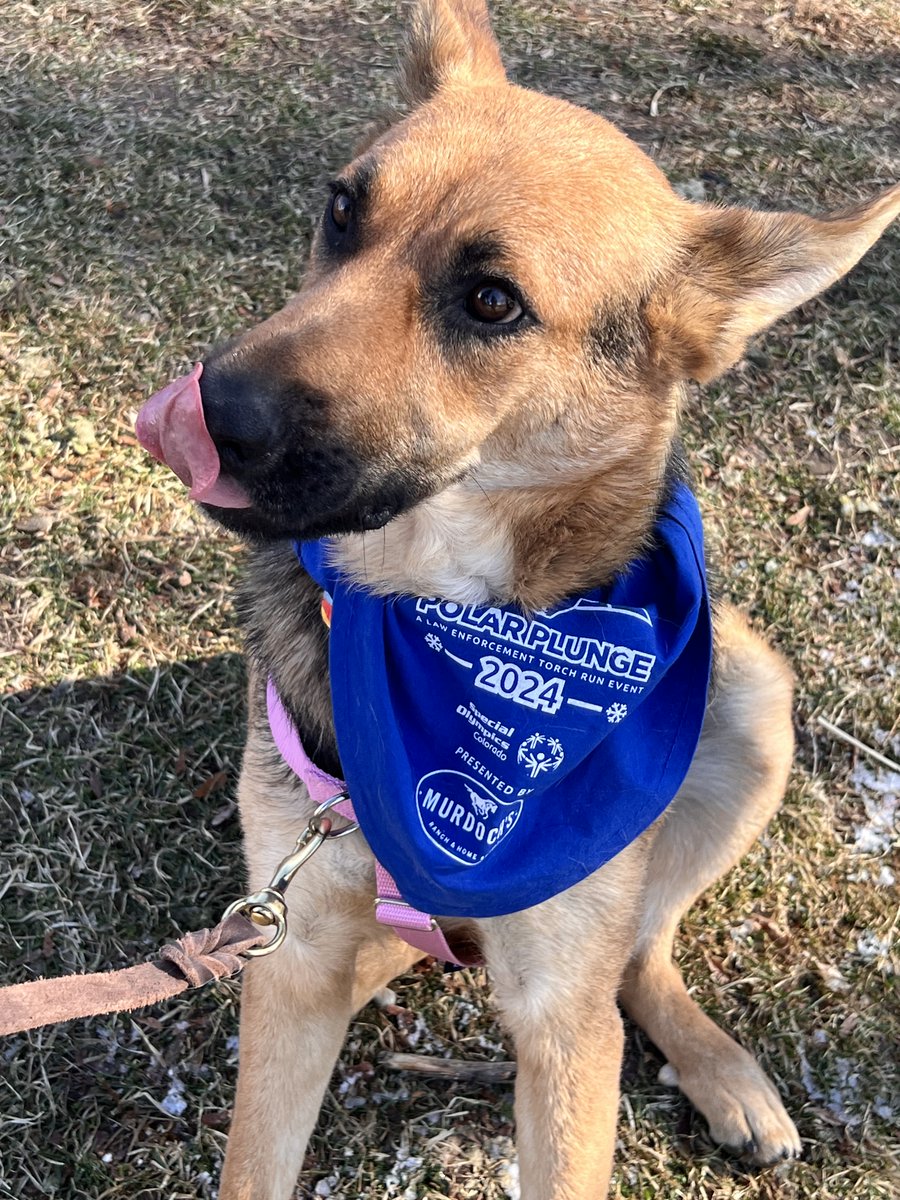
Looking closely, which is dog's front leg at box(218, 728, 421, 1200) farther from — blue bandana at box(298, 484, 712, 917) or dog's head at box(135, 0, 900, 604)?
dog's head at box(135, 0, 900, 604)

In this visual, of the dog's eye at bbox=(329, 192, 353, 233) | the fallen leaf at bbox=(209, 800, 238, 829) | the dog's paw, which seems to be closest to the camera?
the dog's eye at bbox=(329, 192, 353, 233)

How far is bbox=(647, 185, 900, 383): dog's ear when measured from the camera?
8.50ft

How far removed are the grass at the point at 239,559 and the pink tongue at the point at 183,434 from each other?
190cm

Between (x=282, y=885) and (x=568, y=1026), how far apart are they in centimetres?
89

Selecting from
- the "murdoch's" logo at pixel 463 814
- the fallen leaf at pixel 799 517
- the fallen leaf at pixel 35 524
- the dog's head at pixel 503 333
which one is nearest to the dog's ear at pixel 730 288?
the dog's head at pixel 503 333

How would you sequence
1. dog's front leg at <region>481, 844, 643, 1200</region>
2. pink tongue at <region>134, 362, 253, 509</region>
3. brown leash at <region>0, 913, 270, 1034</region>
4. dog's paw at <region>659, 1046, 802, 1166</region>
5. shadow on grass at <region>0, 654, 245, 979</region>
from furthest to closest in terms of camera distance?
shadow on grass at <region>0, 654, 245, 979</region> → dog's paw at <region>659, 1046, 802, 1166</region> → dog's front leg at <region>481, 844, 643, 1200</region> → pink tongue at <region>134, 362, 253, 509</region> → brown leash at <region>0, 913, 270, 1034</region>

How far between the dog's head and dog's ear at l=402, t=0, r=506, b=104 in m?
0.13

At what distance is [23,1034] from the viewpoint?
3453mm

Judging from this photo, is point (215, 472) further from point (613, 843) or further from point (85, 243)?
point (85, 243)

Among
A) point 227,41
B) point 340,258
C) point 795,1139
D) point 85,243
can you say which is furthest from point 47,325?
point 795,1139

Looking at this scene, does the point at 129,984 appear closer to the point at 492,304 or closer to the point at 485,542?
the point at 485,542

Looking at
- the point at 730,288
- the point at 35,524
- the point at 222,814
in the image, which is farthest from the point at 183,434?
the point at 35,524

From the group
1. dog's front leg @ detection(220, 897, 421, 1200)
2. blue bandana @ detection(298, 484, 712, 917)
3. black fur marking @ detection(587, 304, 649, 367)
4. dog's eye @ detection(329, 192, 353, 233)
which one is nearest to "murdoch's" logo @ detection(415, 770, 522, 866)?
blue bandana @ detection(298, 484, 712, 917)

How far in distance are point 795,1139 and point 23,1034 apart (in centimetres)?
259
